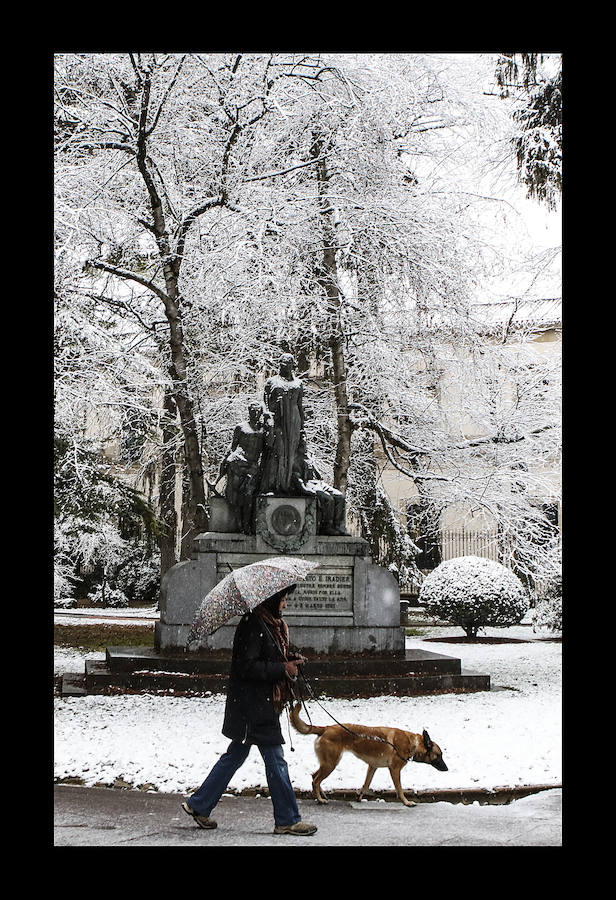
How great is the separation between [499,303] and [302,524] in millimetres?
9120

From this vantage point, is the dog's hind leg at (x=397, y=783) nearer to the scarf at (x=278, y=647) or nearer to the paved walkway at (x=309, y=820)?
the paved walkway at (x=309, y=820)

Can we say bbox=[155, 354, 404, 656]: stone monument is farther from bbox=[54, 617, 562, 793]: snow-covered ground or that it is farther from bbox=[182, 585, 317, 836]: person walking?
bbox=[182, 585, 317, 836]: person walking

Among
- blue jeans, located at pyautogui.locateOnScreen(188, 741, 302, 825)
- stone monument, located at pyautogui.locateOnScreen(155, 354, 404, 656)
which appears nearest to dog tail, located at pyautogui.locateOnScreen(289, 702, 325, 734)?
blue jeans, located at pyautogui.locateOnScreen(188, 741, 302, 825)

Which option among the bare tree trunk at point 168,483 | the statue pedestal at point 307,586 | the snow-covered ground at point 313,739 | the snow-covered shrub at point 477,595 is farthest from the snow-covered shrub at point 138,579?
the snow-covered ground at point 313,739

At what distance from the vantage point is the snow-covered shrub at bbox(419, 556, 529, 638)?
17.7 m

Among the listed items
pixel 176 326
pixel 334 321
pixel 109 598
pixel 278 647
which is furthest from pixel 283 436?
pixel 109 598

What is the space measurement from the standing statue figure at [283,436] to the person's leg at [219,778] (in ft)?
22.3

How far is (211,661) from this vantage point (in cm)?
1088

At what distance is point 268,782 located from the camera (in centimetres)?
526

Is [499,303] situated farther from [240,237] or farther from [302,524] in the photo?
[302,524]

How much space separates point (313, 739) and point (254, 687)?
2.99 meters

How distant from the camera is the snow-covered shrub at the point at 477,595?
1767 centimetres

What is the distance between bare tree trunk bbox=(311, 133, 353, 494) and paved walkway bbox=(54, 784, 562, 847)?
449 inches
